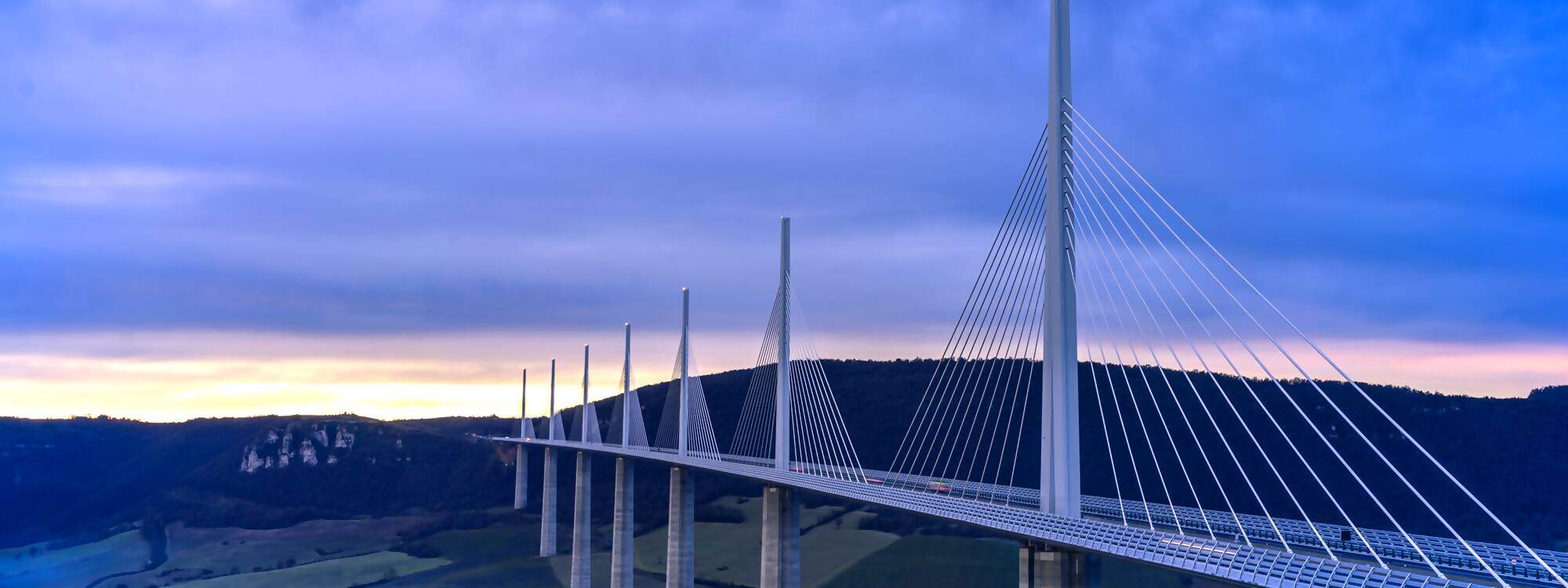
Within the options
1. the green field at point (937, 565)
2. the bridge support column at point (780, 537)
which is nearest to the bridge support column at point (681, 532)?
the bridge support column at point (780, 537)

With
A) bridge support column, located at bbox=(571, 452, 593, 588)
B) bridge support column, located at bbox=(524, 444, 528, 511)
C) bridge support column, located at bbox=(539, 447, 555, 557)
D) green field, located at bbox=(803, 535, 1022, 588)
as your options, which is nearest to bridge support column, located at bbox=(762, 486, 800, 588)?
green field, located at bbox=(803, 535, 1022, 588)

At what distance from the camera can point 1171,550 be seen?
18.4m

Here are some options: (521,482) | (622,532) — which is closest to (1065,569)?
(622,532)

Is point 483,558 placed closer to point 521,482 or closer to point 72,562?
point 521,482

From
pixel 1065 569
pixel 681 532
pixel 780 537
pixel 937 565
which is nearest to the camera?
pixel 1065 569

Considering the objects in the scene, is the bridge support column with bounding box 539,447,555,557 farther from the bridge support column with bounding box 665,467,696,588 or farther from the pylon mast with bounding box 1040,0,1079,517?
the pylon mast with bounding box 1040,0,1079,517

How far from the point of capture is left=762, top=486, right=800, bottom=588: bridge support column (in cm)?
4653

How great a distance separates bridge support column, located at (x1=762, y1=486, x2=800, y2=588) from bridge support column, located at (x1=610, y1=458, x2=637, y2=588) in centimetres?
2910

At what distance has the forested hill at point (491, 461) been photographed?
60594 mm

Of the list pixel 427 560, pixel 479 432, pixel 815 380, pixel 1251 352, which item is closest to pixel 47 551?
pixel 427 560

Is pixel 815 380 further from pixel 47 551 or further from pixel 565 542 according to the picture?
pixel 47 551

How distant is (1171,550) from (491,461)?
11707 cm

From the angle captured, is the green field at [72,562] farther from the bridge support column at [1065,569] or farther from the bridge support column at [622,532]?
the bridge support column at [1065,569]

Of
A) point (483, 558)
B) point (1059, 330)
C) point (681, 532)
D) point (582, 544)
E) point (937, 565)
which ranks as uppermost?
point (1059, 330)
